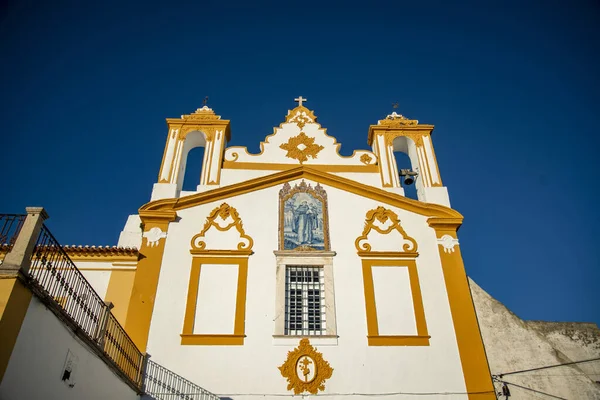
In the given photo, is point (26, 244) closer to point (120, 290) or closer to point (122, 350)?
point (122, 350)

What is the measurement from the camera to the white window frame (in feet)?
43.7

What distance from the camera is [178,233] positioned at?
15195 millimetres

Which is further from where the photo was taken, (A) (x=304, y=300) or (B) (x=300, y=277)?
(B) (x=300, y=277)

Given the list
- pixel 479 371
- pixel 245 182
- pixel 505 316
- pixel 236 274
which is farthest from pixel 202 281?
pixel 505 316

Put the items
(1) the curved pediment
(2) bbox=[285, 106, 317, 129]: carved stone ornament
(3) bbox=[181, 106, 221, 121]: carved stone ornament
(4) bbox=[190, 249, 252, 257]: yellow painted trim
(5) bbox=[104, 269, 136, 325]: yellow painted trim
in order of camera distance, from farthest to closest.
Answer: (2) bbox=[285, 106, 317, 129]: carved stone ornament → (3) bbox=[181, 106, 221, 121]: carved stone ornament → (1) the curved pediment → (4) bbox=[190, 249, 252, 257]: yellow painted trim → (5) bbox=[104, 269, 136, 325]: yellow painted trim

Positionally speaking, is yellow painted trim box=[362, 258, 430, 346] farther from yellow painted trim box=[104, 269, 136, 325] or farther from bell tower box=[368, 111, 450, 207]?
yellow painted trim box=[104, 269, 136, 325]

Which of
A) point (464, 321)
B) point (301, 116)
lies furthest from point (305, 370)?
point (301, 116)

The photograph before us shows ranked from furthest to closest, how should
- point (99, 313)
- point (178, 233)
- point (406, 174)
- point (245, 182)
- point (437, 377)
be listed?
point (406, 174), point (245, 182), point (178, 233), point (437, 377), point (99, 313)

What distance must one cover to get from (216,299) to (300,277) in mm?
2428

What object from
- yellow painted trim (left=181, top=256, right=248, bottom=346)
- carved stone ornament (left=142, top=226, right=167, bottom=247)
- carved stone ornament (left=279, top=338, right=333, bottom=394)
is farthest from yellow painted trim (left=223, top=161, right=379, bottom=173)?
carved stone ornament (left=279, top=338, right=333, bottom=394)

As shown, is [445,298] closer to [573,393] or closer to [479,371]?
[479,371]

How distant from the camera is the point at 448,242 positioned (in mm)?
15383

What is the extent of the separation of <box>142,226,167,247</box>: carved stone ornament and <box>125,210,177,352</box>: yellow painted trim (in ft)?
0.23

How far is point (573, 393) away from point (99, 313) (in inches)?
503
